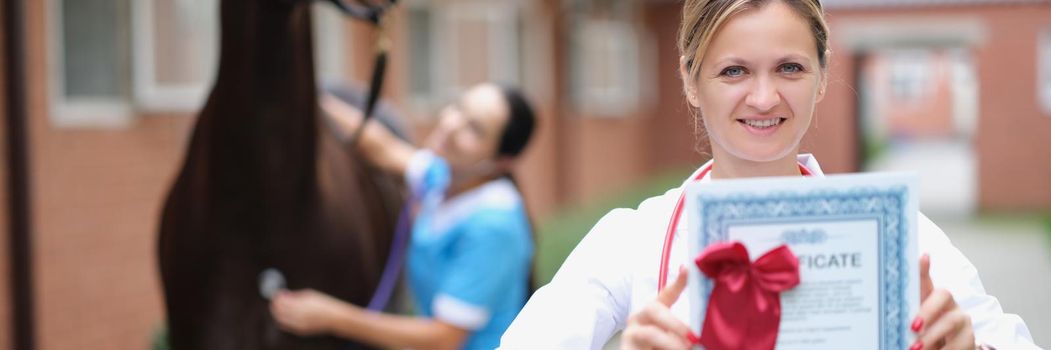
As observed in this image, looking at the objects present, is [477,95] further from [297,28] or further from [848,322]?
[848,322]

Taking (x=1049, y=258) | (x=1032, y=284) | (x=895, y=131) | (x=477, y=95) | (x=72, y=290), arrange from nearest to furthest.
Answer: (x=477, y=95), (x=72, y=290), (x=1032, y=284), (x=1049, y=258), (x=895, y=131)

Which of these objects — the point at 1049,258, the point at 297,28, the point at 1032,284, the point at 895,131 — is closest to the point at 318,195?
the point at 297,28

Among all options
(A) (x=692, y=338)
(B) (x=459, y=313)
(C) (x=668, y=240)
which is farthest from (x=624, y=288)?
(B) (x=459, y=313)

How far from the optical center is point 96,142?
669 cm

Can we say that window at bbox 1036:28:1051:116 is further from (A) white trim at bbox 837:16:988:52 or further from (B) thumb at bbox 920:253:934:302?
(B) thumb at bbox 920:253:934:302

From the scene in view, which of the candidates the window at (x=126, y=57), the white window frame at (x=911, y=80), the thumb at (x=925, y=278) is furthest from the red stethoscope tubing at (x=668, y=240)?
the white window frame at (x=911, y=80)

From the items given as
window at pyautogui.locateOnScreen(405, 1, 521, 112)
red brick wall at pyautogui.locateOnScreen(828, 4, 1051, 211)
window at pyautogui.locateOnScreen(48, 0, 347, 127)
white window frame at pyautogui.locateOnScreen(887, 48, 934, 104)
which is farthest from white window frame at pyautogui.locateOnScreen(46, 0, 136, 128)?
white window frame at pyautogui.locateOnScreen(887, 48, 934, 104)

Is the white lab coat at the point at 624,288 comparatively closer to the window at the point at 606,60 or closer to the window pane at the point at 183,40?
the window pane at the point at 183,40

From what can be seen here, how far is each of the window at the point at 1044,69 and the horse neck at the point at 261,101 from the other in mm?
18000

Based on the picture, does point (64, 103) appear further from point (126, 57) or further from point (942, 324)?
point (942, 324)

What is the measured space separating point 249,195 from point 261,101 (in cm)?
22

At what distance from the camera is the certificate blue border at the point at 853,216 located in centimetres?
143

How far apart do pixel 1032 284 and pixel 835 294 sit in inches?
431

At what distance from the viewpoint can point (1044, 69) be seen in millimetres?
19875
